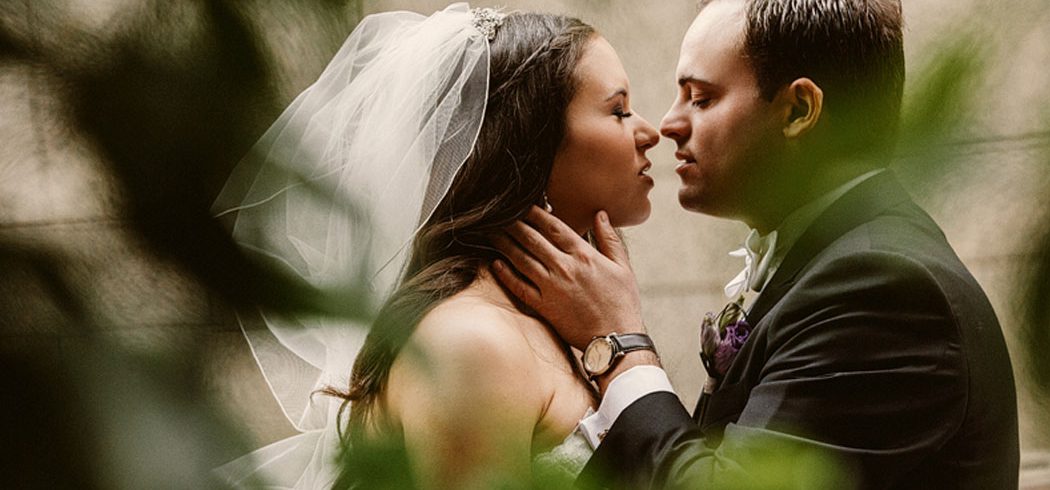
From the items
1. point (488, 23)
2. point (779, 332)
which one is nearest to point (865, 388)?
point (779, 332)

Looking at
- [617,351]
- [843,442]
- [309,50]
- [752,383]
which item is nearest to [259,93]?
[309,50]

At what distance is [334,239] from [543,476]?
0.07 metres

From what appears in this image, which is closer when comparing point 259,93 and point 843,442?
point 259,93

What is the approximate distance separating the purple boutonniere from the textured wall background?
4.69ft

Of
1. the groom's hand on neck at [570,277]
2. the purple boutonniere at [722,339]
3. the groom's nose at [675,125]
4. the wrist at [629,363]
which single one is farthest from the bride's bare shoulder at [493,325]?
the groom's nose at [675,125]

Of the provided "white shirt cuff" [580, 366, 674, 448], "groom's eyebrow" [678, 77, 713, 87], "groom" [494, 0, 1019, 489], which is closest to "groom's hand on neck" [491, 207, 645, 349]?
"groom" [494, 0, 1019, 489]

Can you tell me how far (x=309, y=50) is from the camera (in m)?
0.21

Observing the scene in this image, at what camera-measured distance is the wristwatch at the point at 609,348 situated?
4.99ft

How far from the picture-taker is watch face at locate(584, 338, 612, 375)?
1545 mm

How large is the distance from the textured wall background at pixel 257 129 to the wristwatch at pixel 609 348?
4.20ft

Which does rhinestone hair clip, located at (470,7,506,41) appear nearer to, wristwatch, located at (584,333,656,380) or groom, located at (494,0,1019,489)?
groom, located at (494,0,1019,489)

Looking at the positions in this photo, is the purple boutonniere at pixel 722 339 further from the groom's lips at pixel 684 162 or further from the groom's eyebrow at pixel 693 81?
the groom's eyebrow at pixel 693 81

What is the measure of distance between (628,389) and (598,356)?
0.12 meters

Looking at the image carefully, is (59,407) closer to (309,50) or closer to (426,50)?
(309,50)
